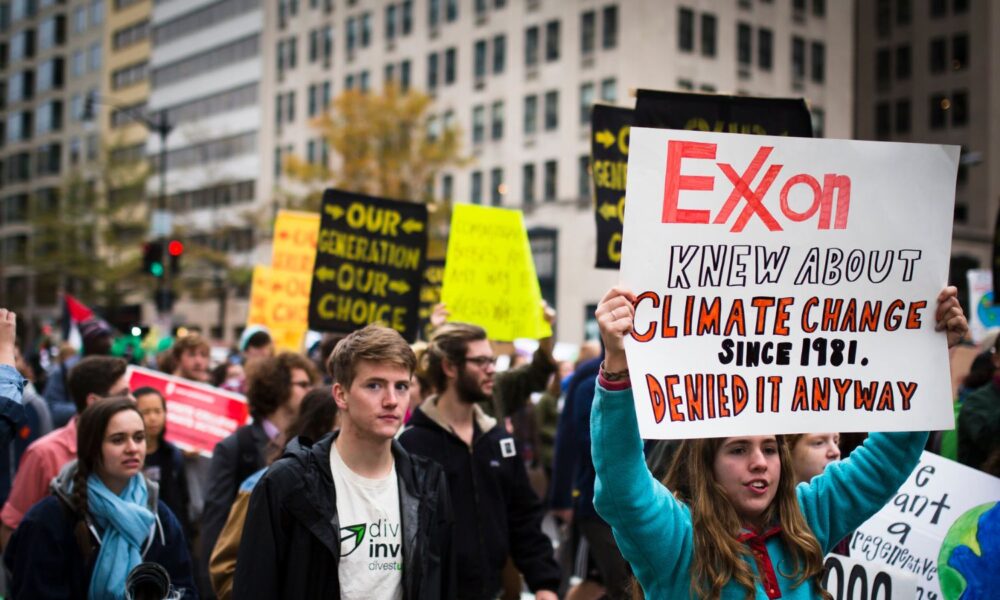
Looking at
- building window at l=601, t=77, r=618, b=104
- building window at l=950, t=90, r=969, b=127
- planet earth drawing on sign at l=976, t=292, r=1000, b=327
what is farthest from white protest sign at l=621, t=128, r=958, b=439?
building window at l=950, t=90, r=969, b=127

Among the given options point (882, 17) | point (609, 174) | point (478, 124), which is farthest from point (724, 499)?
point (882, 17)

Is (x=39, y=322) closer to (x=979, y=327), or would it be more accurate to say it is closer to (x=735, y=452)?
(x=979, y=327)

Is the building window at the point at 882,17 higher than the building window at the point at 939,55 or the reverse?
higher

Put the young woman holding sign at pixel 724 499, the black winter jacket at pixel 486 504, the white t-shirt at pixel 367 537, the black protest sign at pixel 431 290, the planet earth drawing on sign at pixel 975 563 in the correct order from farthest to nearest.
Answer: the black protest sign at pixel 431 290
the black winter jacket at pixel 486 504
the white t-shirt at pixel 367 537
the planet earth drawing on sign at pixel 975 563
the young woman holding sign at pixel 724 499

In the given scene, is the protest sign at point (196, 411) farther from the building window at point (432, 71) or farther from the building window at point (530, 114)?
the building window at point (432, 71)

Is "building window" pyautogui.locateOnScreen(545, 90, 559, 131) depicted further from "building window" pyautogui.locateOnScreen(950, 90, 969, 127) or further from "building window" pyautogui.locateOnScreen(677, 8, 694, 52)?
"building window" pyautogui.locateOnScreen(950, 90, 969, 127)

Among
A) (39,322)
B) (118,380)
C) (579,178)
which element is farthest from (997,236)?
(39,322)

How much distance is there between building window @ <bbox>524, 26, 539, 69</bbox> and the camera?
50.8 metres

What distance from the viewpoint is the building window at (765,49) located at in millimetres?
50344

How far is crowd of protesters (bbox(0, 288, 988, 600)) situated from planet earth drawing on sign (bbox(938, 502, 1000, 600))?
450 mm

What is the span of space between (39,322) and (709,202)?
3248 inches

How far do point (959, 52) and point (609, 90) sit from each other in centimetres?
2192

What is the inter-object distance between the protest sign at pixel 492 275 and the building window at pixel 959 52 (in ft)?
181

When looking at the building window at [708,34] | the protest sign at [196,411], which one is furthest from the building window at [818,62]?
the protest sign at [196,411]
